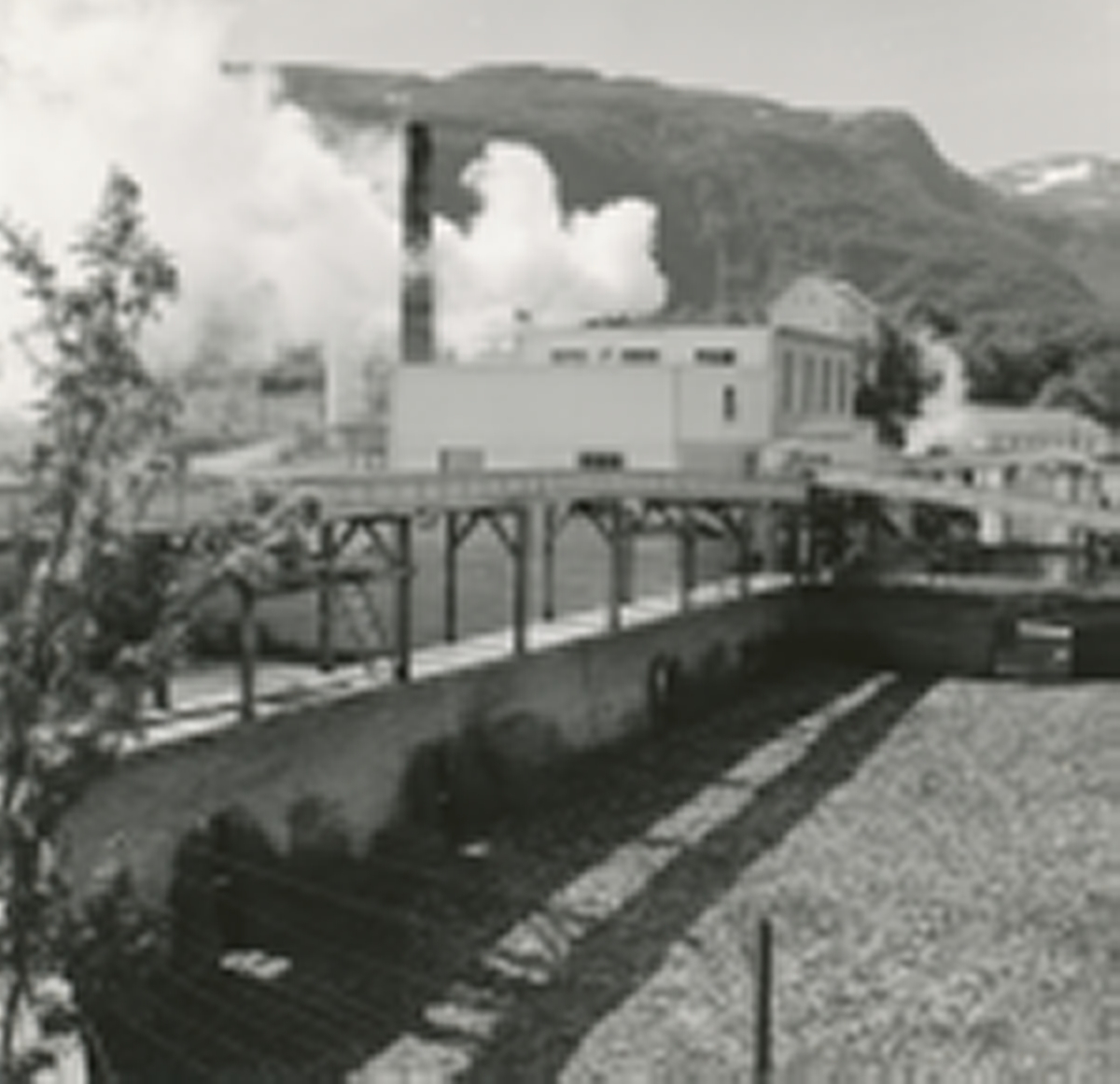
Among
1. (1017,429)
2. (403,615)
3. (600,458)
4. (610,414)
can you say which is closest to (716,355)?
(610,414)

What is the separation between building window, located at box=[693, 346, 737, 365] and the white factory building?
1.5 inches

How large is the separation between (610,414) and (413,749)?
1051 inches

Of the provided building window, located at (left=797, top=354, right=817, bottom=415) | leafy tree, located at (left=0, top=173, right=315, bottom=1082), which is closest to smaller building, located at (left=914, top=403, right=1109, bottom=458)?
building window, located at (left=797, top=354, right=817, bottom=415)

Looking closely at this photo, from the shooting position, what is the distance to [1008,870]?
2097 cm

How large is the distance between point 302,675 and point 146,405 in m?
17.8

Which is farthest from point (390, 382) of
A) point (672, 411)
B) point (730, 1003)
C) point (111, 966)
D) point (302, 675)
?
point (111, 966)

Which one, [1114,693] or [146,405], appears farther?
[1114,693]

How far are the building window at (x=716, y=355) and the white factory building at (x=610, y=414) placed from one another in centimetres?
4

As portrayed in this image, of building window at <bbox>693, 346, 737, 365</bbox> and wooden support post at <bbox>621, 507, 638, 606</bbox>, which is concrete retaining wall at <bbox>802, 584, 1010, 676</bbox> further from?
building window at <bbox>693, 346, 737, 365</bbox>

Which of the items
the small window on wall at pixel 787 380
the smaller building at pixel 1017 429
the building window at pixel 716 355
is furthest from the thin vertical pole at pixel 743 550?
the smaller building at pixel 1017 429

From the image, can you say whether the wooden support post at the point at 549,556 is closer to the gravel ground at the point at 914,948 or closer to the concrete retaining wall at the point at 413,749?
the concrete retaining wall at the point at 413,749

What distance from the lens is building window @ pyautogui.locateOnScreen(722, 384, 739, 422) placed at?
4922 centimetres

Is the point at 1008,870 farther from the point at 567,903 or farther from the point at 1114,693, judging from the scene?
the point at 1114,693

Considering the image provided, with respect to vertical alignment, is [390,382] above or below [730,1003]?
above
